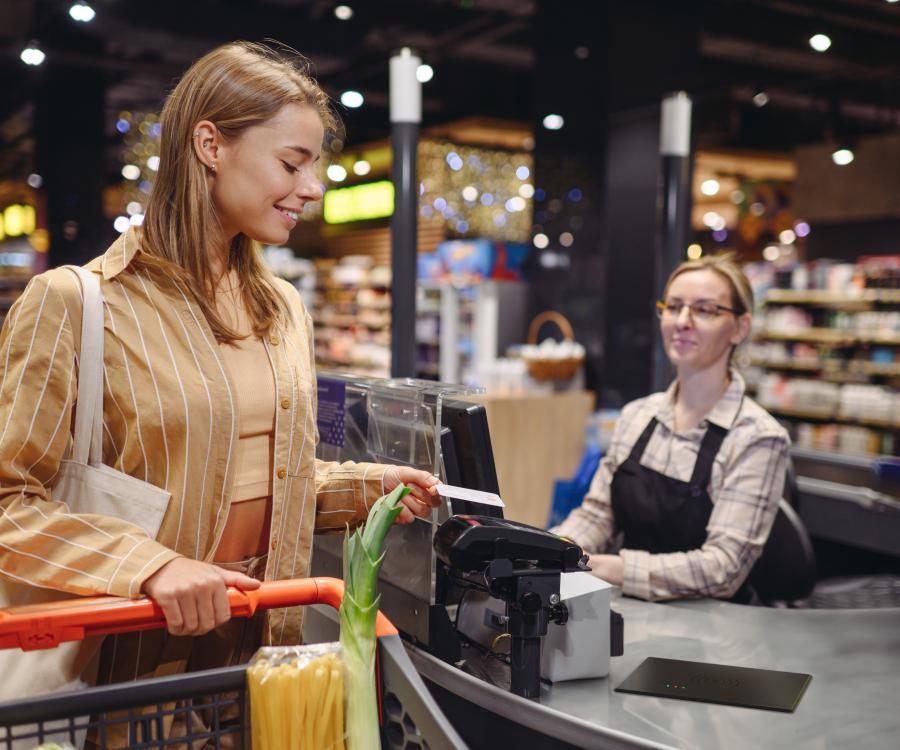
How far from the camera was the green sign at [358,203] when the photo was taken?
1297cm

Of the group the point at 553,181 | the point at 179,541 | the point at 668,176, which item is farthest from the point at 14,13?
the point at 179,541

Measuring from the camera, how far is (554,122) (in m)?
8.09

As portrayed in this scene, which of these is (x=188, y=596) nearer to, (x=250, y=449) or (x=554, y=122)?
(x=250, y=449)

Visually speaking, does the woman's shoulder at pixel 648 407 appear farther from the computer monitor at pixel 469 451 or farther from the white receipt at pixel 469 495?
the white receipt at pixel 469 495

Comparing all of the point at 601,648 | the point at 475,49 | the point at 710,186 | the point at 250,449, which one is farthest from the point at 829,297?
the point at 250,449

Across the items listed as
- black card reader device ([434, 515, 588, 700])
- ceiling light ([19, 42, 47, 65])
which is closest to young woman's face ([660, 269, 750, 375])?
black card reader device ([434, 515, 588, 700])

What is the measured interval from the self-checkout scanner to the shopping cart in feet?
0.86

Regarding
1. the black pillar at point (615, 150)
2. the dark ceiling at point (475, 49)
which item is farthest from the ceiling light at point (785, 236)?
the black pillar at point (615, 150)

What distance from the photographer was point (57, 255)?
903cm

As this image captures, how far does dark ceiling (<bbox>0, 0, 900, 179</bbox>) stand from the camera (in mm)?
6859

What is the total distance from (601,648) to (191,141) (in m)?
1.10

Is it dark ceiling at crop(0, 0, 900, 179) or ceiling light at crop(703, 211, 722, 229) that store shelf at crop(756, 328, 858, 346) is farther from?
ceiling light at crop(703, 211, 722, 229)

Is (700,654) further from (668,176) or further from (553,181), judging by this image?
(553,181)

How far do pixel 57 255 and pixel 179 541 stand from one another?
866 centimetres
